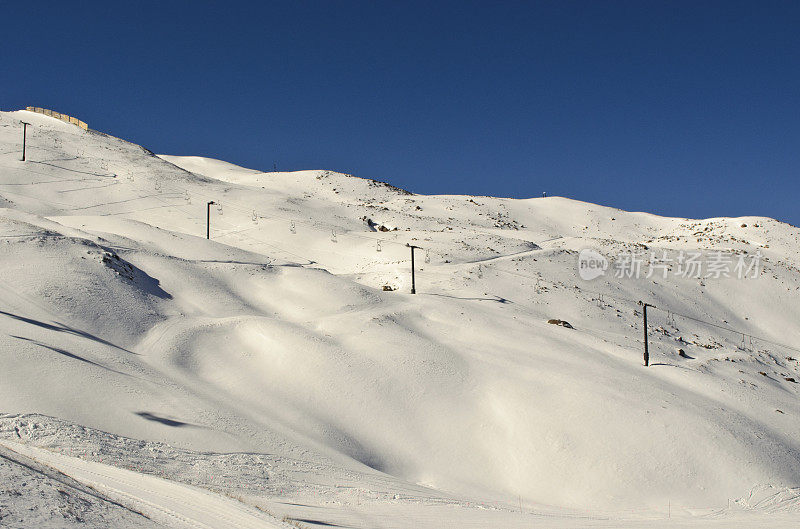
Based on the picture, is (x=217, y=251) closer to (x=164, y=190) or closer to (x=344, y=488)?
(x=344, y=488)

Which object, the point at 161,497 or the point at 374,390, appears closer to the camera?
the point at 161,497

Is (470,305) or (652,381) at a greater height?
(470,305)

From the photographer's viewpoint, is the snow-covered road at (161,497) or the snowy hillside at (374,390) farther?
the snowy hillside at (374,390)

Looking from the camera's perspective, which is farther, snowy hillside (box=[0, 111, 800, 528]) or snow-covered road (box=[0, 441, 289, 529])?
snowy hillside (box=[0, 111, 800, 528])

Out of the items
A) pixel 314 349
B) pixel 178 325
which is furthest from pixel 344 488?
pixel 178 325

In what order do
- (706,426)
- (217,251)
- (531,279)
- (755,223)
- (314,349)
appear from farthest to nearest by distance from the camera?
(755,223), (531,279), (217,251), (314,349), (706,426)

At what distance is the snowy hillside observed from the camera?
46.0ft

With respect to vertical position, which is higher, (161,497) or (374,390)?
(161,497)

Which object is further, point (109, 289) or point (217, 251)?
point (217, 251)

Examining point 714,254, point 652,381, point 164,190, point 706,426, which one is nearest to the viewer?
point 706,426

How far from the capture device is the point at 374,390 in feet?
80.6

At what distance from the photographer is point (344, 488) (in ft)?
50.1

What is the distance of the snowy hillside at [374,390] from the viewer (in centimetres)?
1402

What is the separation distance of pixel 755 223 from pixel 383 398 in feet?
273
